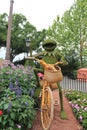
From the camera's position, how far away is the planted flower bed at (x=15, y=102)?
527 centimetres

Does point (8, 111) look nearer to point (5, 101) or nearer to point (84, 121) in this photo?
point (5, 101)

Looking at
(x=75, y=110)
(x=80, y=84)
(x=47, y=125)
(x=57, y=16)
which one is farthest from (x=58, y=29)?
(x=47, y=125)

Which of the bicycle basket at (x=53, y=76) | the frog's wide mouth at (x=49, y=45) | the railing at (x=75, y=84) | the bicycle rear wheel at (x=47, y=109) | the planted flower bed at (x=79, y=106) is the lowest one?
the railing at (x=75, y=84)

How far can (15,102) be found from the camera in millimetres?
5395

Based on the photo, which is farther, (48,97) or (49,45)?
(49,45)

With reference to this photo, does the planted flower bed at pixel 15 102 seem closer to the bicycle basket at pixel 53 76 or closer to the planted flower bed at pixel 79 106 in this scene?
the bicycle basket at pixel 53 76

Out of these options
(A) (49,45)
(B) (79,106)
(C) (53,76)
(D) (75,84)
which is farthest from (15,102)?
(D) (75,84)

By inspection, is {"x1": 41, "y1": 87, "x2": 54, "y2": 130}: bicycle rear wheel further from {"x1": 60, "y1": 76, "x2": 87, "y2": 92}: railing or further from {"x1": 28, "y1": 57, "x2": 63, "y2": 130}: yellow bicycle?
{"x1": 60, "y1": 76, "x2": 87, "y2": 92}: railing

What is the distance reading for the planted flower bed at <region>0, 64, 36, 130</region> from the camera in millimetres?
5270

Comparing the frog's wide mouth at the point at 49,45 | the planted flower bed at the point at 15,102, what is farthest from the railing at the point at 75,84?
the planted flower bed at the point at 15,102

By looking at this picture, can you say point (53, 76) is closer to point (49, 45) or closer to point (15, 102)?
point (15, 102)

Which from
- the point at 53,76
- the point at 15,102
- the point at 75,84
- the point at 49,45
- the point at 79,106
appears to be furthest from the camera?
the point at 75,84

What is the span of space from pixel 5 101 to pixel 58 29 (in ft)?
68.5

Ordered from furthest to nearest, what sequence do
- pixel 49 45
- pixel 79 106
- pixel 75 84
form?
pixel 75 84 → pixel 79 106 → pixel 49 45
